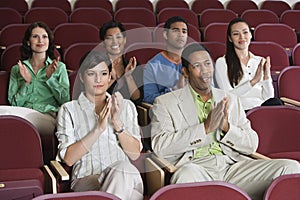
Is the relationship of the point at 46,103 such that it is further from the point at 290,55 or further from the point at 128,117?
the point at 290,55

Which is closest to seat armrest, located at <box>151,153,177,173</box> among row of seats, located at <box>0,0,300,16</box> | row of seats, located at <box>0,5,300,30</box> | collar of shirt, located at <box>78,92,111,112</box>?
collar of shirt, located at <box>78,92,111,112</box>

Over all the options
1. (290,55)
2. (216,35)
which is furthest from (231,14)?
(290,55)

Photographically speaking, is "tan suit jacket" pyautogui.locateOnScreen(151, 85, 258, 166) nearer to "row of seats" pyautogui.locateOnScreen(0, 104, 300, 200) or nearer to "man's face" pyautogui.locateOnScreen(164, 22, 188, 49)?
"row of seats" pyautogui.locateOnScreen(0, 104, 300, 200)

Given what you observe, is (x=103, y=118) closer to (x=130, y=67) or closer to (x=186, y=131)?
(x=186, y=131)

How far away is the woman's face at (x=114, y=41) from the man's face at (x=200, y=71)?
0.69 m

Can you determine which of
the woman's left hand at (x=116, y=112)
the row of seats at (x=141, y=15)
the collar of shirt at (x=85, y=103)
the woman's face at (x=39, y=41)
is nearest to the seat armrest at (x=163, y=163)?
the woman's left hand at (x=116, y=112)

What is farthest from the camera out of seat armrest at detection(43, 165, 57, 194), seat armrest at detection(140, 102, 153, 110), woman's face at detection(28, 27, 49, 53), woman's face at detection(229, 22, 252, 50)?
woman's face at detection(229, 22, 252, 50)

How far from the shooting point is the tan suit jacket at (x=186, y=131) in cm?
197

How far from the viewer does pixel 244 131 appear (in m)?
2.05

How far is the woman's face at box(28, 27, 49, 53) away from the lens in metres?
2.57

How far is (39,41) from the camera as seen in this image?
2.58 m

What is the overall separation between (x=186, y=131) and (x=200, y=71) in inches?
9.2

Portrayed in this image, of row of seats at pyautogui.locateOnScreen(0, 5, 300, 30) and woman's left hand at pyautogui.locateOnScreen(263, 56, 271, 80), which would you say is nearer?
woman's left hand at pyautogui.locateOnScreen(263, 56, 271, 80)

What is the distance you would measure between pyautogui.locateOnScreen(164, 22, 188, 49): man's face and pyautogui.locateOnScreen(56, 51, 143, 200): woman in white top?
0.79 meters
